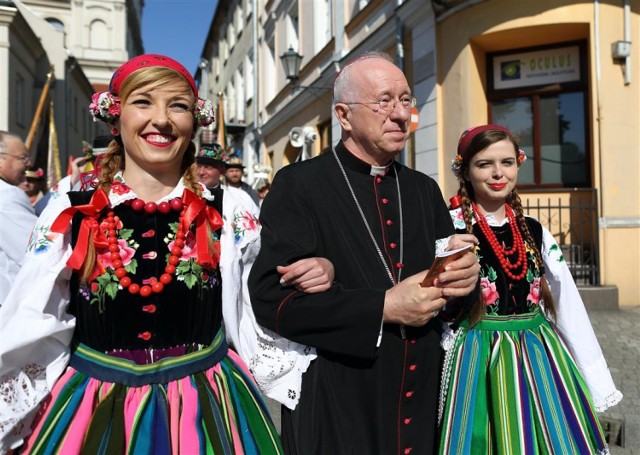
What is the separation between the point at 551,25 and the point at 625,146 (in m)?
1.98

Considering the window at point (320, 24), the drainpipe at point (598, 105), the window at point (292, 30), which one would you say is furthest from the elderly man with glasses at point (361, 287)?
the window at point (292, 30)

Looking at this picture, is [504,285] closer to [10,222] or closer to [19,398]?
[19,398]

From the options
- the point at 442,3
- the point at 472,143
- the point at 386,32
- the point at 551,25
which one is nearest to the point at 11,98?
the point at 386,32

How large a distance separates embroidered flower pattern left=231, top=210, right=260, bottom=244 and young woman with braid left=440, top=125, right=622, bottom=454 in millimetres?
924

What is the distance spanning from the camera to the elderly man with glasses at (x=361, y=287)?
5.99ft

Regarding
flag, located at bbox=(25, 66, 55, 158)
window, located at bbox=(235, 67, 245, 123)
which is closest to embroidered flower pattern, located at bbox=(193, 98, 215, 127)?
flag, located at bbox=(25, 66, 55, 158)

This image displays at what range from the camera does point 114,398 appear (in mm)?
1767

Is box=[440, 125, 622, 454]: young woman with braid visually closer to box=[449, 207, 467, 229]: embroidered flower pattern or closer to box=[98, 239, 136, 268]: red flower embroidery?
box=[449, 207, 467, 229]: embroidered flower pattern

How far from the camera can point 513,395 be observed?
97.4 inches

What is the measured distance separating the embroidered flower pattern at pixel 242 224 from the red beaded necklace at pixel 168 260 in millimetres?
189

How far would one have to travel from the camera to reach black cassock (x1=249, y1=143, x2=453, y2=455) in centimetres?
184

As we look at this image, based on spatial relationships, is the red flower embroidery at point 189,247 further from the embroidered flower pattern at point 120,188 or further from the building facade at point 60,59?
the building facade at point 60,59

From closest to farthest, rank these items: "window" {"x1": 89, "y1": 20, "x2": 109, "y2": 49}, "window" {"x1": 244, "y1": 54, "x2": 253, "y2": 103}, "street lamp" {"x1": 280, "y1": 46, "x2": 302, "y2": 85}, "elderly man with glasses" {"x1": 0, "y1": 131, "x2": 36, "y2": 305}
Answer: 1. "elderly man with glasses" {"x1": 0, "y1": 131, "x2": 36, "y2": 305}
2. "street lamp" {"x1": 280, "y1": 46, "x2": 302, "y2": 85}
3. "window" {"x1": 244, "y1": 54, "x2": 253, "y2": 103}
4. "window" {"x1": 89, "y1": 20, "x2": 109, "y2": 49}

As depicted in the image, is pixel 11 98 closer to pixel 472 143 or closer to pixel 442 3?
pixel 442 3
